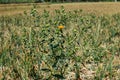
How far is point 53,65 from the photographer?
17.0 feet

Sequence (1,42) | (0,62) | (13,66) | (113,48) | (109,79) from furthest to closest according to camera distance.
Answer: (1,42) → (113,48) → (0,62) → (13,66) → (109,79)

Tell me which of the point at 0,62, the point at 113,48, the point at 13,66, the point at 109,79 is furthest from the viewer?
the point at 113,48

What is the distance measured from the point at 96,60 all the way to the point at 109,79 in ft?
3.37

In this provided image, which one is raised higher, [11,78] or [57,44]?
[57,44]

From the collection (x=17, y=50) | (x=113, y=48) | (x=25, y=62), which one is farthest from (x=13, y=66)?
(x=113, y=48)

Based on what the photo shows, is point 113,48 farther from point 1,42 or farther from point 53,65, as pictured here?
point 1,42

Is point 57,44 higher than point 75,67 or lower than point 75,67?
higher

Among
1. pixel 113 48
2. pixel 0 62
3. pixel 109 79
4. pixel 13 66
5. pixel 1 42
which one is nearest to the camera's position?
pixel 109 79

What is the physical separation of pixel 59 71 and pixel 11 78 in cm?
77

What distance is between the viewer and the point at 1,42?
7.93 meters

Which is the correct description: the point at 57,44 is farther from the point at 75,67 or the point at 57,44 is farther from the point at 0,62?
the point at 0,62

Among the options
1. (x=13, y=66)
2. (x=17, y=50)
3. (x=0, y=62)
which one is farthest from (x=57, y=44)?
(x=17, y=50)

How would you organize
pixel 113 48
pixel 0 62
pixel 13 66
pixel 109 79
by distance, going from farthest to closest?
pixel 113 48 < pixel 0 62 < pixel 13 66 < pixel 109 79

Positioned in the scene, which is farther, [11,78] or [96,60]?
[96,60]
